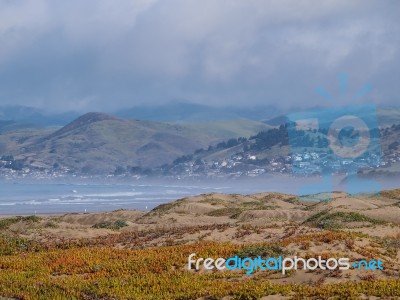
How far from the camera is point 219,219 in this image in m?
50.1

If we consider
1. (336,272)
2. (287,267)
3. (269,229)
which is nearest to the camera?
(336,272)

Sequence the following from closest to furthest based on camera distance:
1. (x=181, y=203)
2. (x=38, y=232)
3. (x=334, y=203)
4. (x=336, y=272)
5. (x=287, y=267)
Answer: (x=336, y=272), (x=287, y=267), (x=38, y=232), (x=334, y=203), (x=181, y=203)

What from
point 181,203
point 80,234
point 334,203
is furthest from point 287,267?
point 181,203

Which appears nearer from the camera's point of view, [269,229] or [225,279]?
[225,279]

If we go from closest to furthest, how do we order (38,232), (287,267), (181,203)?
(287,267)
(38,232)
(181,203)

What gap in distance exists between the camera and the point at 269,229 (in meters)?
32.7

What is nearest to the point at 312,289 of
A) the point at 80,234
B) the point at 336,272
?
the point at 336,272

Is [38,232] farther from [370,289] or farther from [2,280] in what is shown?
[370,289]

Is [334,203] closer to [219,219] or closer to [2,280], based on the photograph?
[219,219]

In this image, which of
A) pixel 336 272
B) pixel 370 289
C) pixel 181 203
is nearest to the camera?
pixel 370 289

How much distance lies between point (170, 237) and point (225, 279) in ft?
43.2

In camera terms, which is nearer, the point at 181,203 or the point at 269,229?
the point at 269,229

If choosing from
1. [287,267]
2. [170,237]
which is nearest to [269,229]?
[170,237]

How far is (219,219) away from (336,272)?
30876 mm
